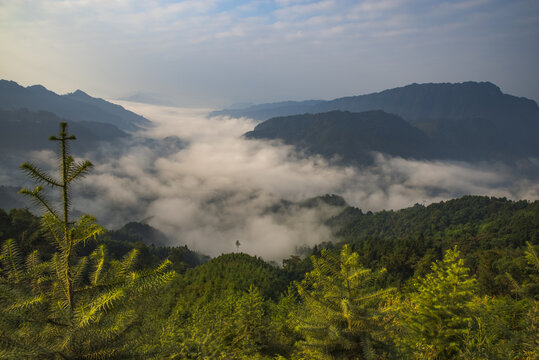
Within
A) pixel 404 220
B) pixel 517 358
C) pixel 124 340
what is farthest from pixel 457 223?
pixel 124 340

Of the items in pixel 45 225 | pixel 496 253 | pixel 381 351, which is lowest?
pixel 496 253

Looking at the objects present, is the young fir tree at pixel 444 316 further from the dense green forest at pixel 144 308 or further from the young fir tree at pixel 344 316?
the young fir tree at pixel 344 316

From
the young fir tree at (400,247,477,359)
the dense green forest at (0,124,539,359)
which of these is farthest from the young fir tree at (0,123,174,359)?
the young fir tree at (400,247,477,359)

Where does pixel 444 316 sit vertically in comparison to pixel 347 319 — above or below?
below

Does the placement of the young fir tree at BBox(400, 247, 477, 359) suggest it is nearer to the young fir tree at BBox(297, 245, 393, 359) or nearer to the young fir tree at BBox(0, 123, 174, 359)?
the young fir tree at BBox(297, 245, 393, 359)

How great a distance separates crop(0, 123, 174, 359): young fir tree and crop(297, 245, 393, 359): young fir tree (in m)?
4.30

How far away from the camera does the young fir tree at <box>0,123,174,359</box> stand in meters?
3.67

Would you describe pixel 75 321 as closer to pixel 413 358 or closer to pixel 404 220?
pixel 413 358

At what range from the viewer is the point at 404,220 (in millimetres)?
168500

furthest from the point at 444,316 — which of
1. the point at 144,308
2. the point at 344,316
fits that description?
the point at 144,308

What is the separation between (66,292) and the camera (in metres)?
4.13

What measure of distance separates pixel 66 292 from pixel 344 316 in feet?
18.8

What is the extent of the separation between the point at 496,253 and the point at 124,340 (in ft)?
227

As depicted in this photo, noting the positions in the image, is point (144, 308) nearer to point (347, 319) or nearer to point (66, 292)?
point (66, 292)
